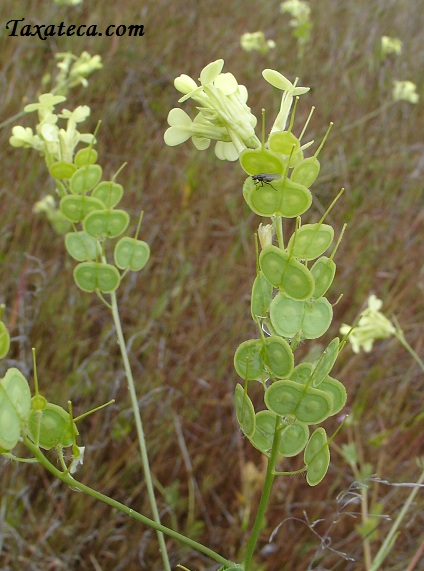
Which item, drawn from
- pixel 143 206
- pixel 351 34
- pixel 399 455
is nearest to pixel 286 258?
pixel 399 455

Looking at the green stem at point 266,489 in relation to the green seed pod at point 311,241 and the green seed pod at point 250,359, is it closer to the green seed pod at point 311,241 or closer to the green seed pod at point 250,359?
the green seed pod at point 250,359

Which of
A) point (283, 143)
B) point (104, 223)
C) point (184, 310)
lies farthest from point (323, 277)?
point (184, 310)

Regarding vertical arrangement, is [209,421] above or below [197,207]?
below

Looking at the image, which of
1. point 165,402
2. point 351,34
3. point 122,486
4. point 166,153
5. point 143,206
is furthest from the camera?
point 351,34

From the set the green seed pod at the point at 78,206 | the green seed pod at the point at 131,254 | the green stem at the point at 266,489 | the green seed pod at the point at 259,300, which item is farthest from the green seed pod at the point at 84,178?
the green stem at the point at 266,489

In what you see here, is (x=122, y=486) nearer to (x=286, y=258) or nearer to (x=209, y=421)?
(x=209, y=421)

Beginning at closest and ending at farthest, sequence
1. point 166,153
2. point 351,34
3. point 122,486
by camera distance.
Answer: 1. point 122,486
2. point 166,153
3. point 351,34
